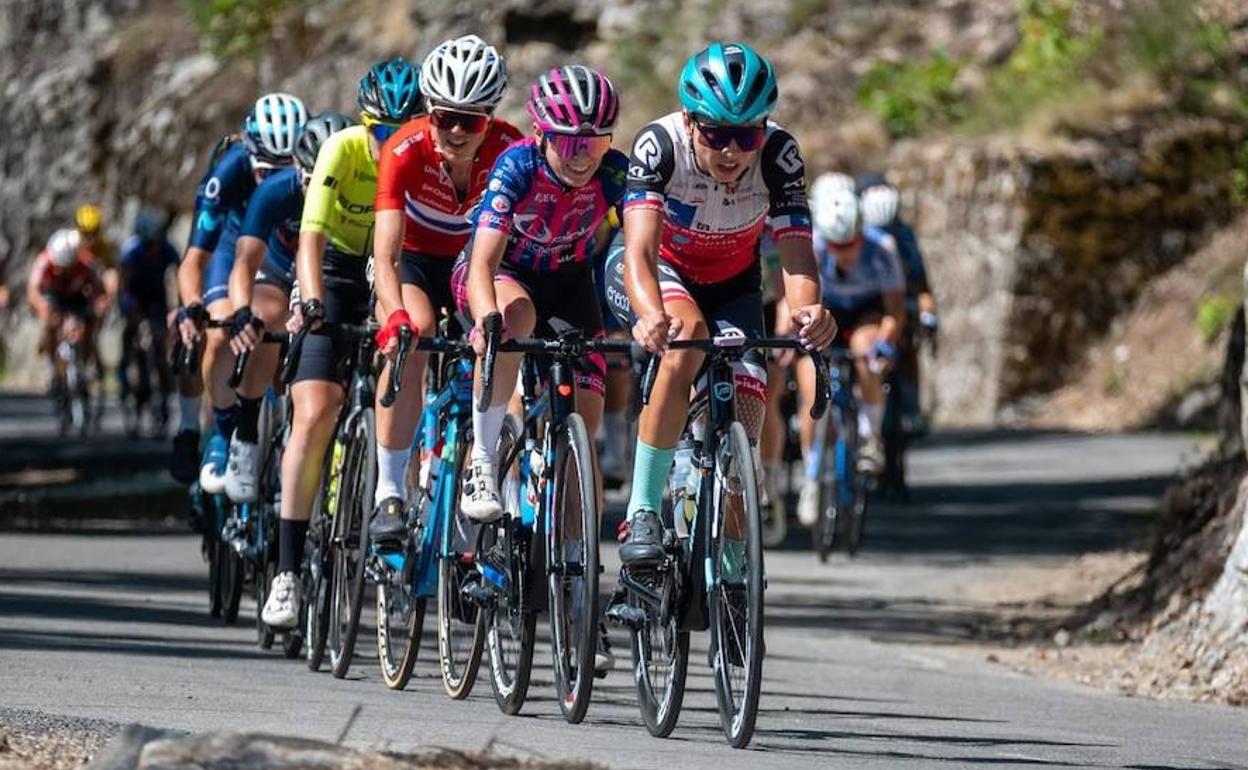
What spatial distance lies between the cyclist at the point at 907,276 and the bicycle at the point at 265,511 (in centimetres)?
675

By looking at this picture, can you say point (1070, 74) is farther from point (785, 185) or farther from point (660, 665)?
point (660, 665)

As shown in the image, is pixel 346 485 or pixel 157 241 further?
pixel 157 241

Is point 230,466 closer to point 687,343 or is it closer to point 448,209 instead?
point 448,209

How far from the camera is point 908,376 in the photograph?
1848 centimetres

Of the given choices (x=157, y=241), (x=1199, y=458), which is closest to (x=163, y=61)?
(x=157, y=241)

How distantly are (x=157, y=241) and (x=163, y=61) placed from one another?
19.8 metres

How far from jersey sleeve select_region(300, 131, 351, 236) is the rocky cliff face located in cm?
1823

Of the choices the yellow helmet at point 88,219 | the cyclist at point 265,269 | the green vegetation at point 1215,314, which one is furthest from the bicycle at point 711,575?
the green vegetation at point 1215,314

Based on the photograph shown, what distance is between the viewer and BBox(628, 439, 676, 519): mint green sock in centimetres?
845

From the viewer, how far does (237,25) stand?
40844 millimetres

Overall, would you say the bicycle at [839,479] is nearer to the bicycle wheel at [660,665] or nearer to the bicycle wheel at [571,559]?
the bicycle wheel at [571,559]

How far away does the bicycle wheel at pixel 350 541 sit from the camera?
385 inches

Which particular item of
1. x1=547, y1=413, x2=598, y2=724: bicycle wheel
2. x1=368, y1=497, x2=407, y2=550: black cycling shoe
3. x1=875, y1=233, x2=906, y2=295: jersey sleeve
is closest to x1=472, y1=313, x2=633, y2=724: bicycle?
x1=547, y1=413, x2=598, y2=724: bicycle wheel

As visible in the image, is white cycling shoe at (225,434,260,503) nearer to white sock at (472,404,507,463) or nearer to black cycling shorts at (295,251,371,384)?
black cycling shorts at (295,251,371,384)
